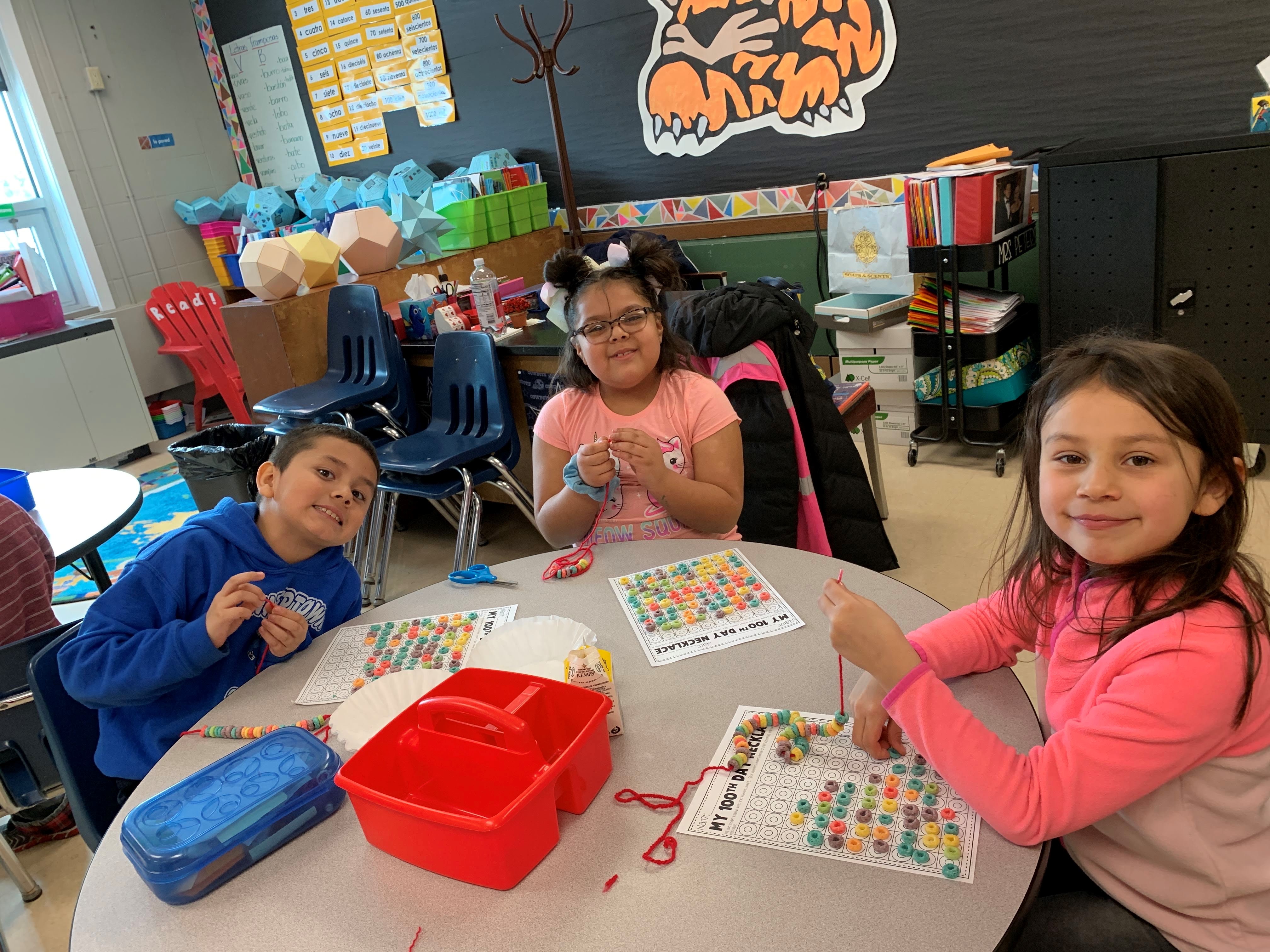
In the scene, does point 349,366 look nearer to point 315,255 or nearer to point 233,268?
point 315,255

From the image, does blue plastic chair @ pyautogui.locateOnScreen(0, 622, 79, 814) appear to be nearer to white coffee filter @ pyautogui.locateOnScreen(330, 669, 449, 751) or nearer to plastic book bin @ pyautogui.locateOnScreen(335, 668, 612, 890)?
white coffee filter @ pyautogui.locateOnScreen(330, 669, 449, 751)

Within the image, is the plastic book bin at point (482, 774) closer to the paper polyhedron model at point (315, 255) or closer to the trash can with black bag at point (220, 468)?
the trash can with black bag at point (220, 468)

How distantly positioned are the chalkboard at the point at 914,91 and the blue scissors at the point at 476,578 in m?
2.92

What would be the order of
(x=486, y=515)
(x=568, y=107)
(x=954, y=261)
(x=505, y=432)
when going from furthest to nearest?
(x=568, y=107)
(x=486, y=515)
(x=954, y=261)
(x=505, y=432)

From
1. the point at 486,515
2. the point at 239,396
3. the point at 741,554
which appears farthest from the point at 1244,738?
the point at 239,396

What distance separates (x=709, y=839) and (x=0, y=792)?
5.13ft

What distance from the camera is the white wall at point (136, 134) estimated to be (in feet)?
16.9

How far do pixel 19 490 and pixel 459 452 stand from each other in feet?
3.63

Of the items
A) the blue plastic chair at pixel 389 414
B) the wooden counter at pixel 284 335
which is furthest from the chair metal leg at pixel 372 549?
the wooden counter at pixel 284 335

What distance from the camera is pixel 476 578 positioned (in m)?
1.47

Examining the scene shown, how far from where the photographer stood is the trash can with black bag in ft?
9.64

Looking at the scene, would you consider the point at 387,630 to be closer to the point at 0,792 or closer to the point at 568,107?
the point at 0,792

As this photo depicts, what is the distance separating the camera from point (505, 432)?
110 inches

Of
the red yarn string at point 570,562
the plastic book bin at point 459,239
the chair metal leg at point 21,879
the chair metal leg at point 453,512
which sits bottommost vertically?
the chair metal leg at point 21,879
